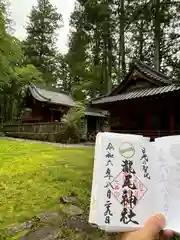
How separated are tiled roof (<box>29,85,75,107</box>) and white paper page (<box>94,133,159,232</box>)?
759 inches

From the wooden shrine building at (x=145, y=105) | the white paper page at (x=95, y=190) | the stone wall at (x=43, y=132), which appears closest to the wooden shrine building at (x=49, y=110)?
the stone wall at (x=43, y=132)

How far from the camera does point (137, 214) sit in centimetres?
96

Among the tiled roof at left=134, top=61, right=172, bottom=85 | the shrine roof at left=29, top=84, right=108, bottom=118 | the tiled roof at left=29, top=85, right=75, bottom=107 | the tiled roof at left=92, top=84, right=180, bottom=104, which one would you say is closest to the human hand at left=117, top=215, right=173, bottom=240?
the tiled roof at left=92, top=84, right=180, bottom=104

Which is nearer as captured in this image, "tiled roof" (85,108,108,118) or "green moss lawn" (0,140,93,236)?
"green moss lawn" (0,140,93,236)

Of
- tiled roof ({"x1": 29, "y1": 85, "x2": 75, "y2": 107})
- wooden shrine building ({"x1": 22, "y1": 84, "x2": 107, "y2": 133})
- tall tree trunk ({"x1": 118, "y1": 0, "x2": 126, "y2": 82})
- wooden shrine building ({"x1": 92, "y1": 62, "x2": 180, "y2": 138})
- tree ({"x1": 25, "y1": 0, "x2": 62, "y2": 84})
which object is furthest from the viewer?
tree ({"x1": 25, "y1": 0, "x2": 62, "y2": 84})

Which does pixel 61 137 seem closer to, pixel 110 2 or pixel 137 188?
pixel 110 2

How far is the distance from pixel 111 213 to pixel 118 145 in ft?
0.75

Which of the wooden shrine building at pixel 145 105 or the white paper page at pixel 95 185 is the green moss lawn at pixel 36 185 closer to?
the white paper page at pixel 95 185

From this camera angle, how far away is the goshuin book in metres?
0.94

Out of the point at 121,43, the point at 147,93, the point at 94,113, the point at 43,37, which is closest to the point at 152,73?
the point at 147,93

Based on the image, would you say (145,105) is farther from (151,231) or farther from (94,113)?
(151,231)

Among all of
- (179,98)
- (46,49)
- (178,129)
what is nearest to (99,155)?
(179,98)

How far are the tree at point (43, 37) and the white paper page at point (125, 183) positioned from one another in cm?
2887

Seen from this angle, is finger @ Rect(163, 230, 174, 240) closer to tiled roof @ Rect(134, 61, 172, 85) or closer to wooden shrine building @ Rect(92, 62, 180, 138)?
wooden shrine building @ Rect(92, 62, 180, 138)
